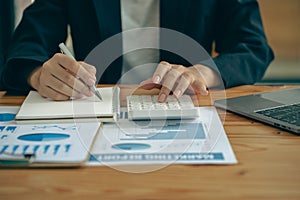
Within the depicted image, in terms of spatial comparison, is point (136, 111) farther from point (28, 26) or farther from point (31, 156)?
point (28, 26)

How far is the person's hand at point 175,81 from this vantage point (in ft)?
3.14

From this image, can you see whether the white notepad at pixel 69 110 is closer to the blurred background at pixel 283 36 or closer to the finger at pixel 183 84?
the finger at pixel 183 84

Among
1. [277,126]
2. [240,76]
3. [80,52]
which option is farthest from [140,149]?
[80,52]

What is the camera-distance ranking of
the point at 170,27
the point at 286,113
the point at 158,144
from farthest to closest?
the point at 170,27, the point at 286,113, the point at 158,144

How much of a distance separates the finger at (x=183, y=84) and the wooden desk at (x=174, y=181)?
→ 258 millimetres

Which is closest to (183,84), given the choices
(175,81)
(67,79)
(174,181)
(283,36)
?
(175,81)

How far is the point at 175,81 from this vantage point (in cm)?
98

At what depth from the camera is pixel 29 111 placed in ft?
2.86

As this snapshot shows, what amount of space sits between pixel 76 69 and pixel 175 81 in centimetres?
20

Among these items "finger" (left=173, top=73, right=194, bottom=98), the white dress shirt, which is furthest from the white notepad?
the white dress shirt

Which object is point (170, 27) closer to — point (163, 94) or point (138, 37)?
point (138, 37)

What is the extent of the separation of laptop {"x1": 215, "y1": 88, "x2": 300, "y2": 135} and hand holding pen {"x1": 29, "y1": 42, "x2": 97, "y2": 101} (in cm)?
26

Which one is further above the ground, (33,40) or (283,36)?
(33,40)

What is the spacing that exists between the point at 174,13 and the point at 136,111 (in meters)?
0.53
